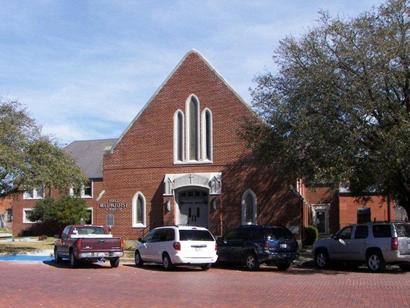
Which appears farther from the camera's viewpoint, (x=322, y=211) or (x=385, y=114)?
(x=322, y=211)

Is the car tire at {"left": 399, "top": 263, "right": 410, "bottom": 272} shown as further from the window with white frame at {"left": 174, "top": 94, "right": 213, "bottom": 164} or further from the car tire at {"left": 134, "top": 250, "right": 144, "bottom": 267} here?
the window with white frame at {"left": 174, "top": 94, "right": 213, "bottom": 164}

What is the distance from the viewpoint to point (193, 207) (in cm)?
3684

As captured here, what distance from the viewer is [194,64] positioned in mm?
37125

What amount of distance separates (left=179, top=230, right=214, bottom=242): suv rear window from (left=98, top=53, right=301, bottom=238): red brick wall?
12507 millimetres

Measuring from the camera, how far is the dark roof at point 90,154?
5012 cm

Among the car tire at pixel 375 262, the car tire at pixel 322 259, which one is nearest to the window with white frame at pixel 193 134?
the car tire at pixel 322 259

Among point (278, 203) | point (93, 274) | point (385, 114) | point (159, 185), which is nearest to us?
point (93, 274)

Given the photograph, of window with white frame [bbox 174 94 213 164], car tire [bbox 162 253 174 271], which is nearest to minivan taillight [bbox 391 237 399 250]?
car tire [bbox 162 253 174 271]

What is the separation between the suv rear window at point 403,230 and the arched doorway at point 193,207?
652 inches

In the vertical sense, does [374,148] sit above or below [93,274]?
above

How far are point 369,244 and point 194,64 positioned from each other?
18.6m

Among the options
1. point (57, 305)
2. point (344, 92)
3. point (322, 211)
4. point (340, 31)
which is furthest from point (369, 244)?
point (322, 211)

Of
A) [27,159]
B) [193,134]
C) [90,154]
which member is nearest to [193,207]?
[193,134]

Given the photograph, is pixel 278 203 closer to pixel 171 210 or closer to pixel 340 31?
pixel 171 210
